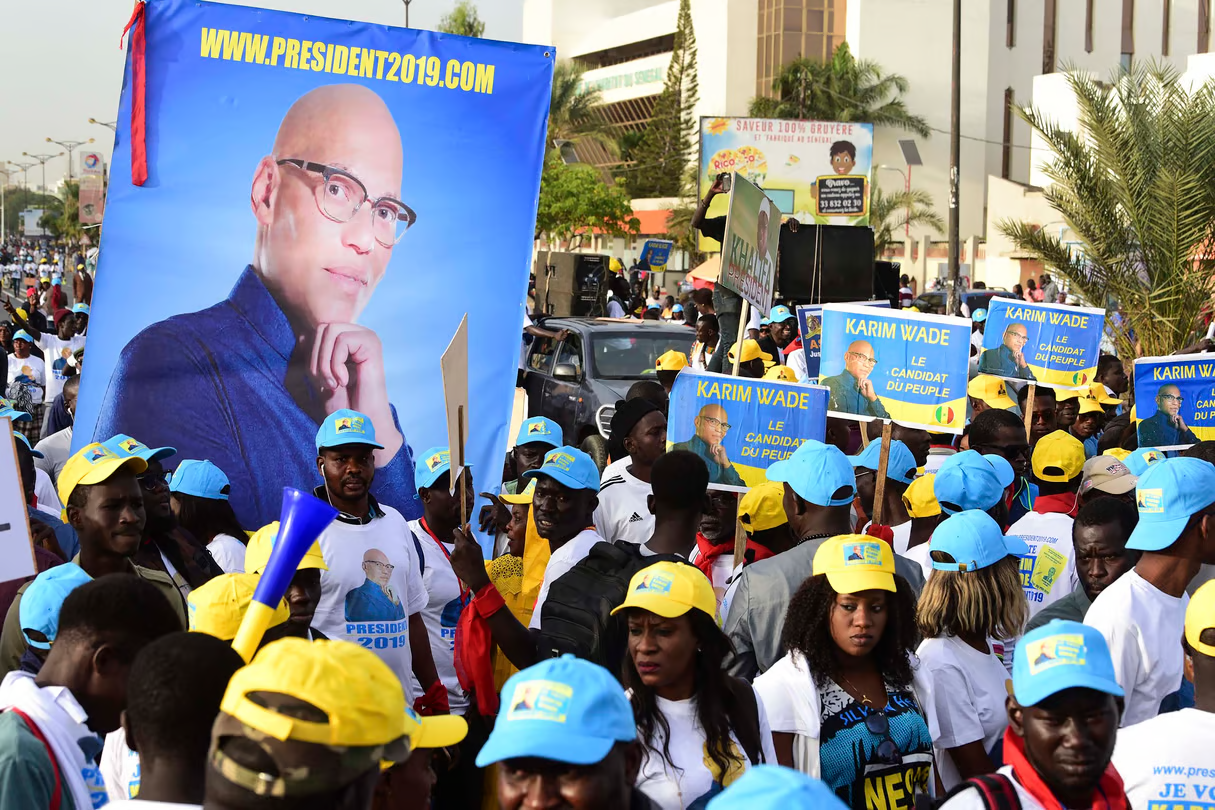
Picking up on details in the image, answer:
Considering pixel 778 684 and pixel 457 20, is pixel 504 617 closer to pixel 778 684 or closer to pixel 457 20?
pixel 778 684

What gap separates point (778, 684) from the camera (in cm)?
365

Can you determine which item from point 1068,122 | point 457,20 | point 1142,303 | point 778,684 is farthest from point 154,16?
point 457,20

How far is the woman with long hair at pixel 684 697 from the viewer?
10.8 ft

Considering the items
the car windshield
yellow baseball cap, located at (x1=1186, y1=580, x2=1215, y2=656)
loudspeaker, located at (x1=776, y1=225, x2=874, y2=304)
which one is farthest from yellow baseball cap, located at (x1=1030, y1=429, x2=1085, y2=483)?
loudspeaker, located at (x1=776, y1=225, x2=874, y2=304)

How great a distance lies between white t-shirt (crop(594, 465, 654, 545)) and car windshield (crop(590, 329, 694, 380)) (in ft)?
23.3

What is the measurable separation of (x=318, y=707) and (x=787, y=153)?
34.0m

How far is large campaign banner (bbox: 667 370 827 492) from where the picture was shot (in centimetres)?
665

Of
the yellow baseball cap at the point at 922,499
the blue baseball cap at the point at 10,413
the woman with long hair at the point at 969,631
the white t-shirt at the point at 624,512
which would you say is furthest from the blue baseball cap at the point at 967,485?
the blue baseball cap at the point at 10,413

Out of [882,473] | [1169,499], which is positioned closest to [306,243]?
[882,473]

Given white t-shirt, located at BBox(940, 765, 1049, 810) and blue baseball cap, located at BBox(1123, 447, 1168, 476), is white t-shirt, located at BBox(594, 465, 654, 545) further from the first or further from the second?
white t-shirt, located at BBox(940, 765, 1049, 810)

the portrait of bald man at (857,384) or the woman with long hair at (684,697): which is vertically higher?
the portrait of bald man at (857,384)

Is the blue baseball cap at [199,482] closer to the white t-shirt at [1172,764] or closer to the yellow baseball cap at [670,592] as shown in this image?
the yellow baseball cap at [670,592]

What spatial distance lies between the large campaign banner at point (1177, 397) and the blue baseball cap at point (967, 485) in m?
3.49

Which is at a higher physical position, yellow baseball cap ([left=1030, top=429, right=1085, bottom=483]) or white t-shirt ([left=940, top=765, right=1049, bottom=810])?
yellow baseball cap ([left=1030, top=429, right=1085, bottom=483])
